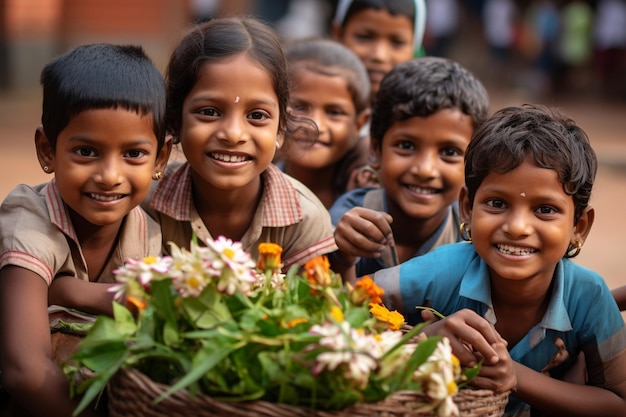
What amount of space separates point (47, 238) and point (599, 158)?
12.1 meters

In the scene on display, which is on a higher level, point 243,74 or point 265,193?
point 243,74

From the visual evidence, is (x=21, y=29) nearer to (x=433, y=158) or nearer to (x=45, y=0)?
(x=45, y=0)

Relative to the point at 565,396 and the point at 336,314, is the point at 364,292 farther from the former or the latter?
the point at 565,396

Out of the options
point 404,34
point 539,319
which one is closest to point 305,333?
point 539,319

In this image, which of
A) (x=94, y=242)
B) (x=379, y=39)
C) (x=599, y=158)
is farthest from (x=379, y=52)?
(x=599, y=158)

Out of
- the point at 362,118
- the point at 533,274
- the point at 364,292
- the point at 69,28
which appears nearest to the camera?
the point at 364,292

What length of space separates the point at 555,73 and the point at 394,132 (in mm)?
17969

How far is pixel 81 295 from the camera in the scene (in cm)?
278

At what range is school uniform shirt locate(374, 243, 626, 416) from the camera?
2969mm

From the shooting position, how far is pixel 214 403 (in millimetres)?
2160

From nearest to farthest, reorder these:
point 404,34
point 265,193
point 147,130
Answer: point 147,130
point 265,193
point 404,34

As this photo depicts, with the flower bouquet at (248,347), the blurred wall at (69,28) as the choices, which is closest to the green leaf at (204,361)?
the flower bouquet at (248,347)

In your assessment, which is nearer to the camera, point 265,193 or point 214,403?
point 214,403

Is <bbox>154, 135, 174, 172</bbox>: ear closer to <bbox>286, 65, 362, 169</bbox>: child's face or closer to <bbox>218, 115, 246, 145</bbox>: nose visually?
<bbox>218, 115, 246, 145</bbox>: nose
